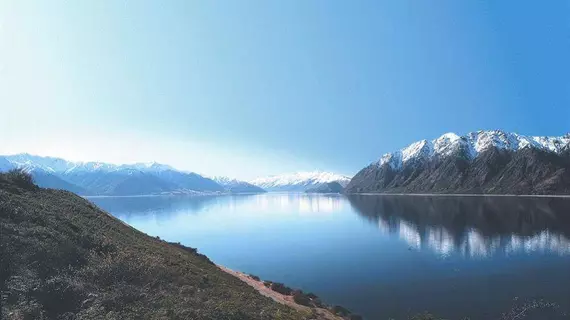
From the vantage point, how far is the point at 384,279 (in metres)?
54.0

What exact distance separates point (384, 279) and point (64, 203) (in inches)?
1780

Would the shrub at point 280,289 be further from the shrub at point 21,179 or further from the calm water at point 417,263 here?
the shrub at point 21,179

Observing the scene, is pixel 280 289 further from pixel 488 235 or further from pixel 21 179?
pixel 488 235

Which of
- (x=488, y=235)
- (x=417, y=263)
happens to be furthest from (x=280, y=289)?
(x=488, y=235)

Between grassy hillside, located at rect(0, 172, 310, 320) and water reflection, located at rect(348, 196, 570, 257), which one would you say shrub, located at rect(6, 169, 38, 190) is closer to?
grassy hillside, located at rect(0, 172, 310, 320)

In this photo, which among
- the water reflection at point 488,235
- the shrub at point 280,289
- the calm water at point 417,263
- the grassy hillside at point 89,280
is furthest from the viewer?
the water reflection at point 488,235

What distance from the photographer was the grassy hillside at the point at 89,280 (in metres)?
20.7

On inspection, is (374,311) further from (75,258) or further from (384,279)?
(75,258)

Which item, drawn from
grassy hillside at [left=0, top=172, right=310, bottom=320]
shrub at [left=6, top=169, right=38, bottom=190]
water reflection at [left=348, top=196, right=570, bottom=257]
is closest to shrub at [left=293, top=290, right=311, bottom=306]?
grassy hillside at [left=0, top=172, right=310, bottom=320]

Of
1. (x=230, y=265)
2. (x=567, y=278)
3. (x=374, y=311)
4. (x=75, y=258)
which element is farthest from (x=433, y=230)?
(x=75, y=258)

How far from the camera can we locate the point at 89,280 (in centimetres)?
2467

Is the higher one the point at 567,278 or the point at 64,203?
the point at 64,203

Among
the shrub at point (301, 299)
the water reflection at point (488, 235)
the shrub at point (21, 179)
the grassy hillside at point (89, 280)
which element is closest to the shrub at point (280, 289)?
the shrub at point (301, 299)

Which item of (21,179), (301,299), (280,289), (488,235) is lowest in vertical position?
(280,289)
